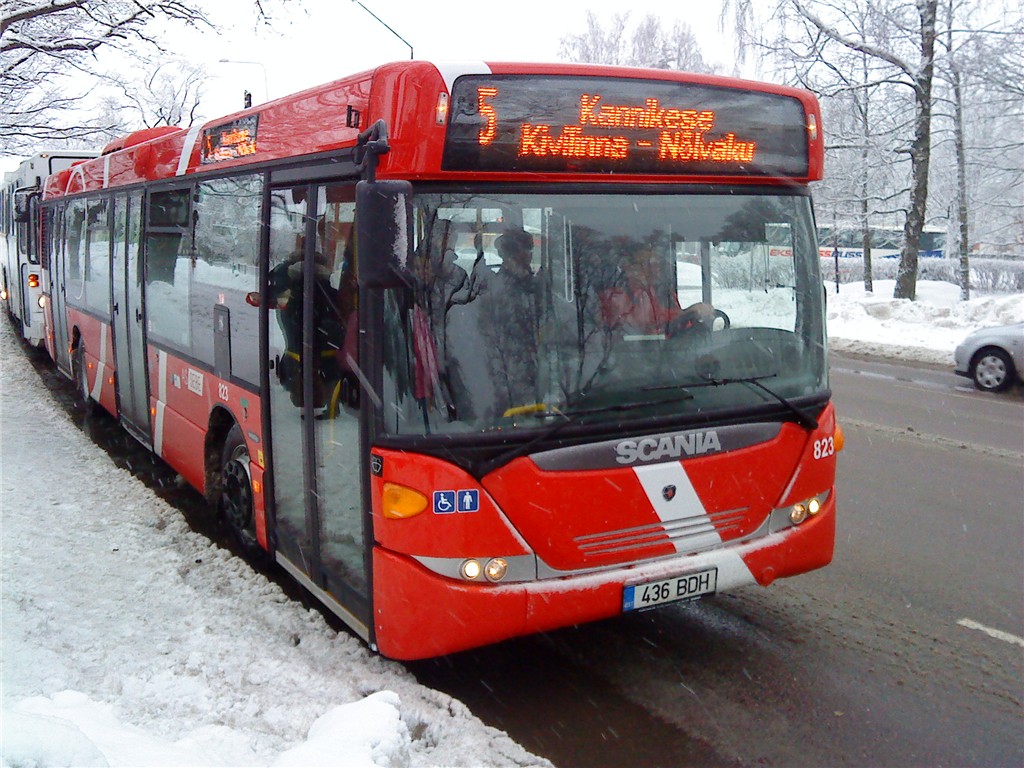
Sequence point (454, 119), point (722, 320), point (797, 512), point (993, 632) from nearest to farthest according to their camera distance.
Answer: point (454, 119), point (722, 320), point (797, 512), point (993, 632)

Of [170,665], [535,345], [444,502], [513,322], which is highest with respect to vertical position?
[513,322]

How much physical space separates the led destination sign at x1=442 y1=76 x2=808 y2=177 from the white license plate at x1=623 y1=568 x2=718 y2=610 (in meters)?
1.90

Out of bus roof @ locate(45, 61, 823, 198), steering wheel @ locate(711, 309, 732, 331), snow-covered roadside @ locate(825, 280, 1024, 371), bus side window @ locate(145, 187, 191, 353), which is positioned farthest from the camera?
snow-covered roadside @ locate(825, 280, 1024, 371)

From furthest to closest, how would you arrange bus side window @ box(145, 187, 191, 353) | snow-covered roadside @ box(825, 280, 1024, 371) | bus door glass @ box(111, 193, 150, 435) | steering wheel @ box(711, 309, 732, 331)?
snow-covered roadside @ box(825, 280, 1024, 371), bus door glass @ box(111, 193, 150, 435), bus side window @ box(145, 187, 191, 353), steering wheel @ box(711, 309, 732, 331)

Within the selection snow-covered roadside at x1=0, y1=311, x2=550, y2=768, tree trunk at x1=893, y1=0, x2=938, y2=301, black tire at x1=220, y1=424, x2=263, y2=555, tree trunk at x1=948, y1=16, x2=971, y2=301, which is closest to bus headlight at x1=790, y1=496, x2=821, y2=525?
snow-covered roadside at x1=0, y1=311, x2=550, y2=768

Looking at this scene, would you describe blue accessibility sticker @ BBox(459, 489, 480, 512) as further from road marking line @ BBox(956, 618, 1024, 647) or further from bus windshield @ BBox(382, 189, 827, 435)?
road marking line @ BBox(956, 618, 1024, 647)

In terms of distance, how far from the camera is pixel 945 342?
1909 cm

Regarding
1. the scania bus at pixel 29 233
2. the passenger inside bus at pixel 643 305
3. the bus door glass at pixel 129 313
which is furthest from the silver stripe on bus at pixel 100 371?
the passenger inside bus at pixel 643 305

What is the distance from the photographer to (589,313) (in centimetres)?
416

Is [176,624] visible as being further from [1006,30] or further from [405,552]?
[1006,30]

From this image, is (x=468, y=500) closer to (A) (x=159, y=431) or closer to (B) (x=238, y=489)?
(B) (x=238, y=489)

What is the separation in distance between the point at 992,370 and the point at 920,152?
10964 mm

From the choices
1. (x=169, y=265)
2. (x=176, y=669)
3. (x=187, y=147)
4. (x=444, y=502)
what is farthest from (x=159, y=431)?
(x=444, y=502)

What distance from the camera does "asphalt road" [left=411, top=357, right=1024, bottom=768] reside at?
404cm
